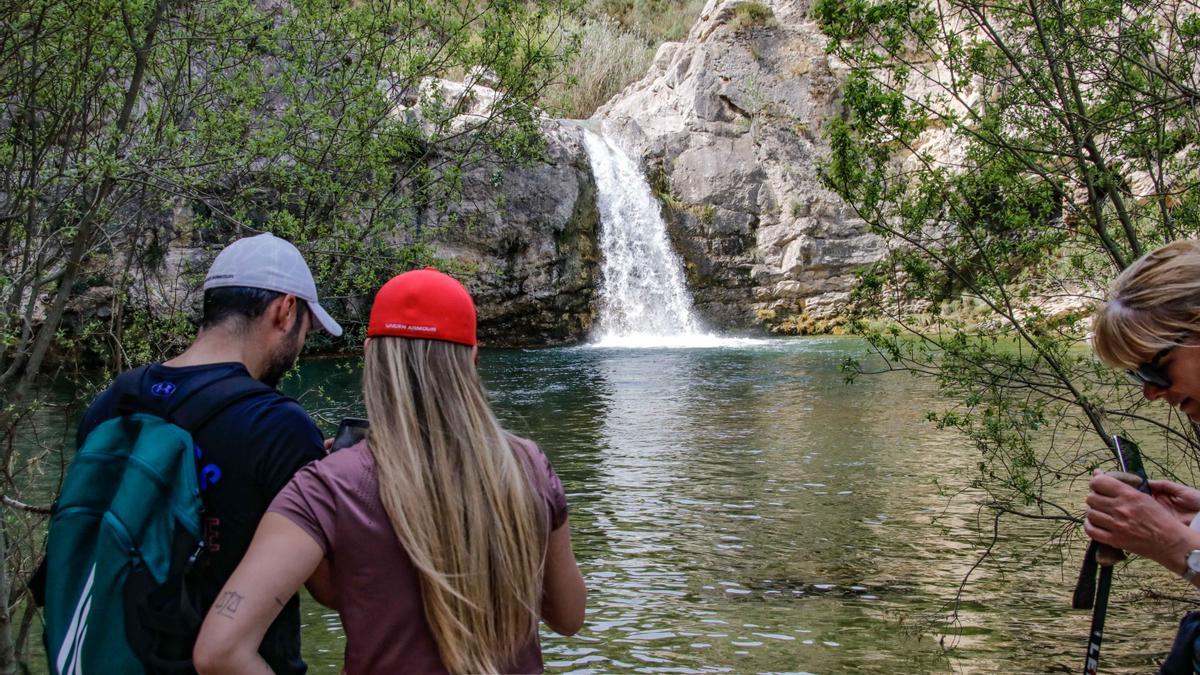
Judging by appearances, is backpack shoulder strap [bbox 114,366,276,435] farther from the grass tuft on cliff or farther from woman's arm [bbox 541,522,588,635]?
the grass tuft on cliff

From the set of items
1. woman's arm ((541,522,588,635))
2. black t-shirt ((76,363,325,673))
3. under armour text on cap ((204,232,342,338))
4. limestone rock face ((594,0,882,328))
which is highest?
limestone rock face ((594,0,882,328))

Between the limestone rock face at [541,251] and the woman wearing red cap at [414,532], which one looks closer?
the woman wearing red cap at [414,532]

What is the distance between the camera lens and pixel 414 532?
6.35 ft

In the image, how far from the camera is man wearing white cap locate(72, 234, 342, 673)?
86.6 inches

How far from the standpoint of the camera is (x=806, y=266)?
29891 millimetres

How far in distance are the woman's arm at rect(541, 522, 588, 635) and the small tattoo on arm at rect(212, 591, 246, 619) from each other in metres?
0.63

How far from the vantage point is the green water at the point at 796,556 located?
5770 millimetres

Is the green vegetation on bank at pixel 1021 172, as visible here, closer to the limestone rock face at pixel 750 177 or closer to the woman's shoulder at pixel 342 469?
the woman's shoulder at pixel 342 469

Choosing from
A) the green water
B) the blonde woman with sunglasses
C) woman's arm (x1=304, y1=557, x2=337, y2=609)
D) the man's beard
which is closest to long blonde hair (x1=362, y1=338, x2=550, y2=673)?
woman's arm (x1=304, y1=557, x2=337, y2=609)

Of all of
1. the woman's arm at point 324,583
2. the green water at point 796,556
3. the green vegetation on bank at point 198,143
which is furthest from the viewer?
the green water at point 796,556

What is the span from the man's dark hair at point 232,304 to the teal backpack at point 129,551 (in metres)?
0.29

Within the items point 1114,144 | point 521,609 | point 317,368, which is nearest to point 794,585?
point 1114,144

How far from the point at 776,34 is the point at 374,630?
1261 inches

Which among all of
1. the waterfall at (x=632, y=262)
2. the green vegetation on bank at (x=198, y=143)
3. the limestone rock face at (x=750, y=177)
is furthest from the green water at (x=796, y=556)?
the limestone rock face at (x=750, y=177)
